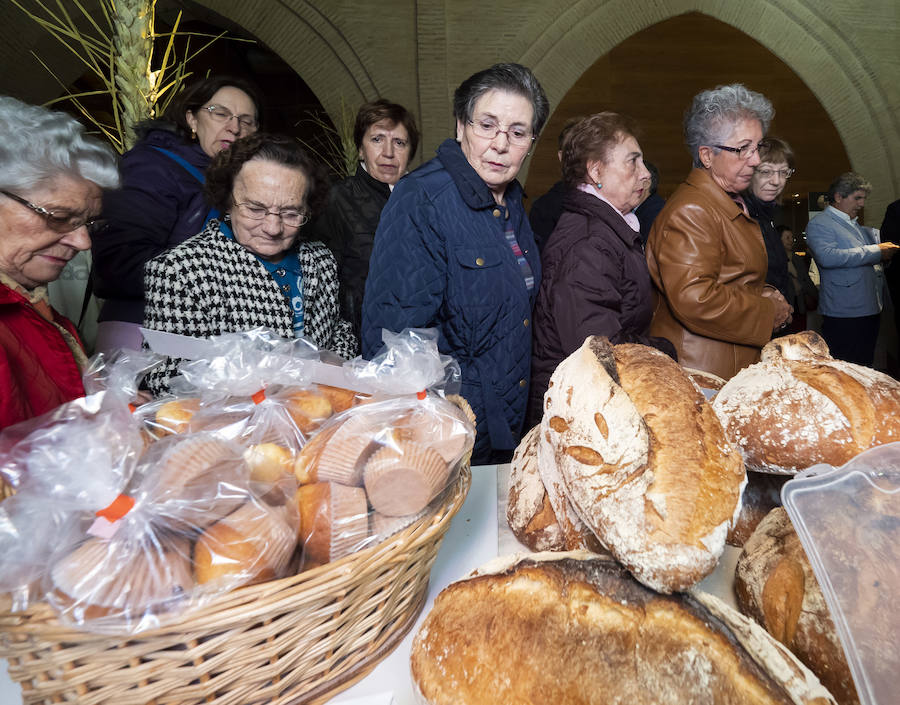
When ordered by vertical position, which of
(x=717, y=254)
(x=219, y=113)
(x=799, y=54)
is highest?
(x=799, y=54)

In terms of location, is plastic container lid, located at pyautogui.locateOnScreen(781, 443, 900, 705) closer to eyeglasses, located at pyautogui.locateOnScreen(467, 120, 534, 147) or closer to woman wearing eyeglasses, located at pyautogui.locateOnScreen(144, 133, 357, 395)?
eyeglasses, located at pyautogui.locateOnScreen(467, 120, 534, 147)

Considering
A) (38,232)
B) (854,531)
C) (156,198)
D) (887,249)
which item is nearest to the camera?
(854,531)

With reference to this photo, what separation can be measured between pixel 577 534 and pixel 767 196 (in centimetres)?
296

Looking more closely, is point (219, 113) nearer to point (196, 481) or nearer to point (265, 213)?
point (265, 213)

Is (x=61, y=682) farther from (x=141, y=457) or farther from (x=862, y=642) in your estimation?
(x=862, y=642)

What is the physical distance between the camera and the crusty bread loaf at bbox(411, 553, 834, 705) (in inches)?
24.2

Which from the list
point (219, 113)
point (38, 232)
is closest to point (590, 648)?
point (38, 232)

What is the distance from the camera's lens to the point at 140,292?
1941mm

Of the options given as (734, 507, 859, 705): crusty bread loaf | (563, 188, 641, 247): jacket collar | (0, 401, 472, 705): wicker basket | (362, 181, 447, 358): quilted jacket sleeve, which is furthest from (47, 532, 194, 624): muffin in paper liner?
(563, 188, 641, 247): jacket collar

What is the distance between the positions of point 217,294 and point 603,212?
124 cm

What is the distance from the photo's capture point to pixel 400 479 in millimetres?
780

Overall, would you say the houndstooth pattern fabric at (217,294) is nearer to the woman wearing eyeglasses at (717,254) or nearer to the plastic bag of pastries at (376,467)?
the plastic bag of pastries at (376,467)

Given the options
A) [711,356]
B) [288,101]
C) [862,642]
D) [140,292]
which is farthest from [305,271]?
[288,101]

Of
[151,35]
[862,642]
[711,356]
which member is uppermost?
[151,35]
